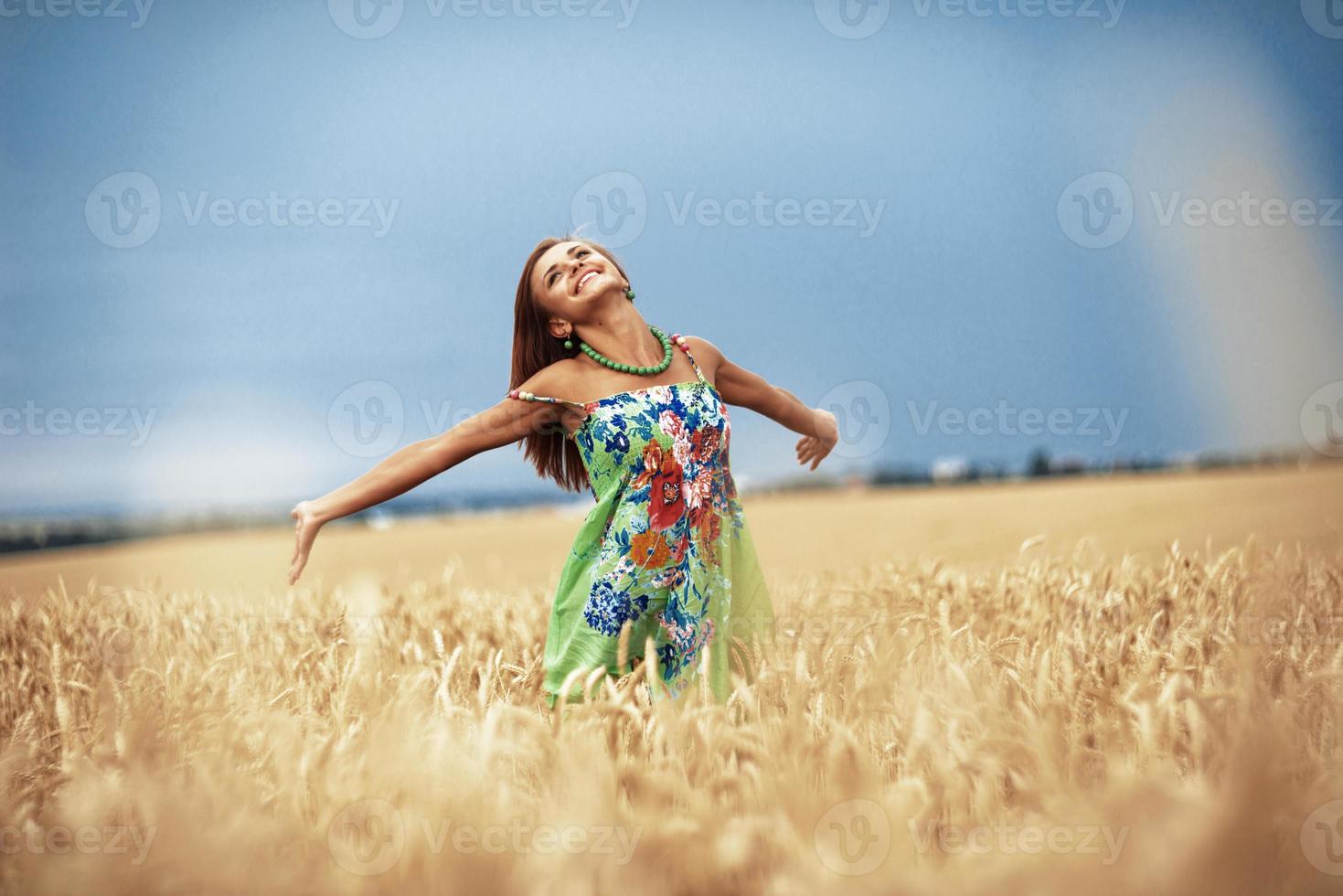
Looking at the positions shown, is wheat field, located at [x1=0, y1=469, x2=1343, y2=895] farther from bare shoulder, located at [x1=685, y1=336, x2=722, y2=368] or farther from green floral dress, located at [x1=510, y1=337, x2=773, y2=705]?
bare shoulder, located at [x1=685, y1=336, x2=722, y2=368]

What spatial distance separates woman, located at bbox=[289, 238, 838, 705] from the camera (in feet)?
9.13

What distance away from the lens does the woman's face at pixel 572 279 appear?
9.41ft

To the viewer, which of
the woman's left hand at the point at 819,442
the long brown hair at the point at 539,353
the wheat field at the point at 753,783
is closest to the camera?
the wheat field at the point at 753,783

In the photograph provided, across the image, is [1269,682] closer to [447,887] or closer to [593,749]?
[593,749]

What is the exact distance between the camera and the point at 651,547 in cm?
280

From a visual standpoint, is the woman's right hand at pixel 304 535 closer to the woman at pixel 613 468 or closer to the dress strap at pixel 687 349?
the woman at pixel 613 468

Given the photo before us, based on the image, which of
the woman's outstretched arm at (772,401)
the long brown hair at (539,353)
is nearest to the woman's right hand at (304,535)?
the long brown hair at (539,353)

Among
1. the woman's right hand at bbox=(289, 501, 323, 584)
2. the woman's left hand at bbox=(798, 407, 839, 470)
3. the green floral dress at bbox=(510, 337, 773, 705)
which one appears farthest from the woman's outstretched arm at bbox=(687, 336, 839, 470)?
the woman's right hand at bbox=(289, 501, 323, 584)

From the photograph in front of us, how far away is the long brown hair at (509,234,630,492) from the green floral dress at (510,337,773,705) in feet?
0.55

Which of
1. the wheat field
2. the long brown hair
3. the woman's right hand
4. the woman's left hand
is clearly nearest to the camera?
the wheat field

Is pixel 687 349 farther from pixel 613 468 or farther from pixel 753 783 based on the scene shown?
pixel 753 783

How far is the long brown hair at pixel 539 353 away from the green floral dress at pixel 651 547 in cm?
17

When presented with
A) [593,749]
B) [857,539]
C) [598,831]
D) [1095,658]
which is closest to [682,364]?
[1095,658]

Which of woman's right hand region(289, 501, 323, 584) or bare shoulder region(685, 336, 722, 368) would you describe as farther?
bare shoulder region(685, 336, 722, 368)
